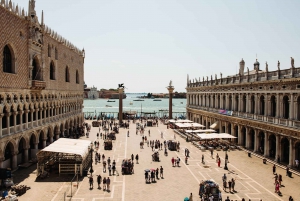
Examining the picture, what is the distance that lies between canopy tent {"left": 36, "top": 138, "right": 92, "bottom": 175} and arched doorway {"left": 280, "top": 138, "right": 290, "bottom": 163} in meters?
20.3

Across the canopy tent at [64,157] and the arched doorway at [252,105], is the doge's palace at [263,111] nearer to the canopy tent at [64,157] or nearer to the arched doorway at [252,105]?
the arched doorway at [252,105]

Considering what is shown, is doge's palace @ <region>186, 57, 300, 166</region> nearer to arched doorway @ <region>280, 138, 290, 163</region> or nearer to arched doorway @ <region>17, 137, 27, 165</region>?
arched doorway @ <region>280, 138, 290, 163</region>

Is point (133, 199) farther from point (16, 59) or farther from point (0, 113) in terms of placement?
point (16, 59)

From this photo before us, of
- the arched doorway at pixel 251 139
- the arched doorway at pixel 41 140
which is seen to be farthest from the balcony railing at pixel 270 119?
the arched doorway at pixel 41 140

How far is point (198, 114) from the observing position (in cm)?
5769

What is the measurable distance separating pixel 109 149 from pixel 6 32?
18.3 meters

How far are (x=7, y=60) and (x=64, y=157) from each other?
10.9m

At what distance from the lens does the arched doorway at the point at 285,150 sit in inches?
1170

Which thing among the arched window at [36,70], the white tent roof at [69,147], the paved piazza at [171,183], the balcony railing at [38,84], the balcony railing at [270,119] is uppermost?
the arched window at [36,70]

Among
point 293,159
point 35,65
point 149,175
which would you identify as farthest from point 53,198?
point 293,159

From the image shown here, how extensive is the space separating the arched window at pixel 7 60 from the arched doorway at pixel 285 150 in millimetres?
28607

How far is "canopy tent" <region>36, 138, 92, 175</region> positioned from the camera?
25.0 meters

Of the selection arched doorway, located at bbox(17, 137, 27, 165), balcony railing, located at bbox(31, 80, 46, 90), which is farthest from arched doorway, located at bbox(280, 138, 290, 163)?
balcony railing, located at bbox(31, 80, 46, 90)

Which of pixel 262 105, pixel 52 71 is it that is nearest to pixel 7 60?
pixel 52 71
